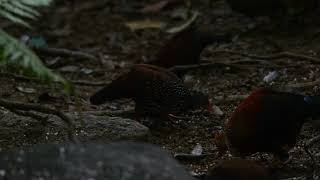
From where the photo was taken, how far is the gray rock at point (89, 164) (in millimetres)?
2635

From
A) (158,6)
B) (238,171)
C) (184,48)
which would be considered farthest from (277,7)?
(238,171)

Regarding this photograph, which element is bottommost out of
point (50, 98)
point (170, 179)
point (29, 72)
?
point (50, 98)

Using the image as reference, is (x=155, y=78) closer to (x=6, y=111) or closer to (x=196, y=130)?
(x=196, y=130)

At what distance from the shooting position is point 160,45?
6.89 metres

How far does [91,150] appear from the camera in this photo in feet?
9.04

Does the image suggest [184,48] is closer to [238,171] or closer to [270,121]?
[270,121]

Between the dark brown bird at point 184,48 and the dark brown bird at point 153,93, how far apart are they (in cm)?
96

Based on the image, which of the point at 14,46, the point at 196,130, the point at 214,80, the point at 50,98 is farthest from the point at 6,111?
the point at 14,46

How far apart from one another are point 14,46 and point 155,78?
1891 mm

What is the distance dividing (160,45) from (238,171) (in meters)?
3.79

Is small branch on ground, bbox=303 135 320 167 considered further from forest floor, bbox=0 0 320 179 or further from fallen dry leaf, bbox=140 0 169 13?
fallen dry leaf, bbox=140 0 169 13

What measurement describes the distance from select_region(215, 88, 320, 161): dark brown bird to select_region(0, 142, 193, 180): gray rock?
42.8 inches

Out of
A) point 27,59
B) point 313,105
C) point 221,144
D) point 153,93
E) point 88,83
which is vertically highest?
point 27,59

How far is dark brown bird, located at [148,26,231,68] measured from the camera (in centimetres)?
561
